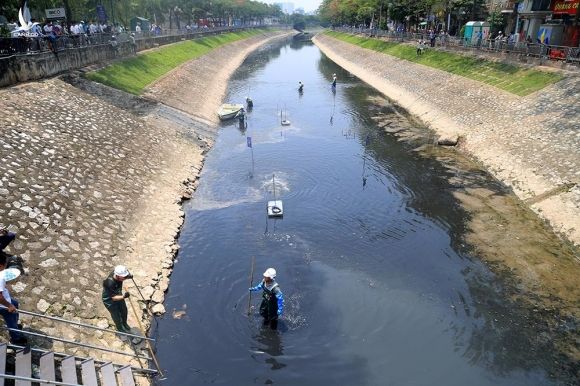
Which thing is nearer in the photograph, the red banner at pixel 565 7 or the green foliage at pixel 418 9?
the red banner at pixel 565 7

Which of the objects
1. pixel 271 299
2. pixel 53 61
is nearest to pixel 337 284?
pixel 271 299

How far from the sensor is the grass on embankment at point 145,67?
121 ft

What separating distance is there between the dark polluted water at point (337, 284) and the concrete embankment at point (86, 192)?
1517 millimetres

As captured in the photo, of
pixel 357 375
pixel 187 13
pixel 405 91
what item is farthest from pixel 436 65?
pixel 187 13

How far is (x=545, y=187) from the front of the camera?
22734 mm

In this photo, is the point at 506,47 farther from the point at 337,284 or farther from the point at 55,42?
the point at 55,42

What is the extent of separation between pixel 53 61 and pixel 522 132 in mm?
34360

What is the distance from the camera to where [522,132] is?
2866cm

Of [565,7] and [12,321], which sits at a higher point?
[565,7]

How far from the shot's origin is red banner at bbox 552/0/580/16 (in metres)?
41.8

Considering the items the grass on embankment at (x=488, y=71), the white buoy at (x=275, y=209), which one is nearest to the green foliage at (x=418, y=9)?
the grass on embankment at (x=488, y=71)

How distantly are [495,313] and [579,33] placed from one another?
3981 cm

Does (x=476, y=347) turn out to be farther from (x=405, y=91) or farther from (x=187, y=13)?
(x=187, y=13)

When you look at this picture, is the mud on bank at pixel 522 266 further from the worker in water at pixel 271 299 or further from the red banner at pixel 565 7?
the red banner at pixel 565 7
